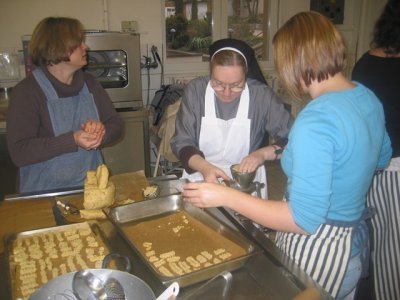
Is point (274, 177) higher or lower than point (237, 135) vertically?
lower

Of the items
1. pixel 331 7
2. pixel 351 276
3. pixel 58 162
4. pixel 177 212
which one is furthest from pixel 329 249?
pixel 331 7

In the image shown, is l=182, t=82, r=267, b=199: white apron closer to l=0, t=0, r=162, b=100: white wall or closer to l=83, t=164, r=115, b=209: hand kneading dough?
l=83, t=164, r=115, b=209: hand kneading dough

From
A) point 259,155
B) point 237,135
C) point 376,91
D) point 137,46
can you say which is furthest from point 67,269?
point 137,46

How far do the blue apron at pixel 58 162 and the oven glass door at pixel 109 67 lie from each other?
1.13 metres

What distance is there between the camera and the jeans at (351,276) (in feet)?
3.68

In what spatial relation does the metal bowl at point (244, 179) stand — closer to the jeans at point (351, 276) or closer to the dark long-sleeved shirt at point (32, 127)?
the jeans at point (351, 276)

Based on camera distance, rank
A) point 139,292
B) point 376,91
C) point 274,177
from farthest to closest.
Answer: point 274,177, point 376,91, point 139,292

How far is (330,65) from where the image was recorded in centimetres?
94

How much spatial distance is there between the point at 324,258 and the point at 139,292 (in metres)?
0.59

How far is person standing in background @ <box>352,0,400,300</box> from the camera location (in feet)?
5.52

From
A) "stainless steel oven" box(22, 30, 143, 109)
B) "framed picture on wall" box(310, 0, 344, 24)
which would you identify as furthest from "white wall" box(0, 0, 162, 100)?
"framed picture on wall" box(310, 0, 344, 24)

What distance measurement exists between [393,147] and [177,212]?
3.59 feet

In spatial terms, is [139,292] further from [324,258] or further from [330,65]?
[330,65]

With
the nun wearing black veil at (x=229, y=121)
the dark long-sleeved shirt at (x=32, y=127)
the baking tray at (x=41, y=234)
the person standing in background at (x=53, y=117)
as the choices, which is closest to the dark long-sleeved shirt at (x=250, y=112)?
the nun wearing black veil at (x=229, y=121)
